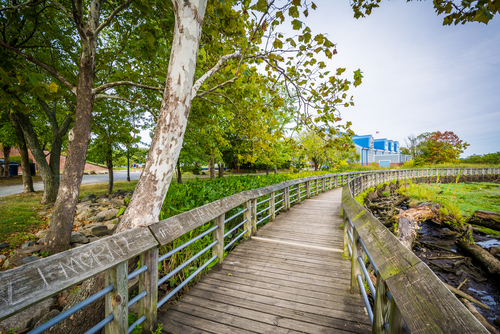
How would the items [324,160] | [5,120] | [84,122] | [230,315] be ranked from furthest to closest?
Answer: [324,160], [5,120], [84,122], [230,315]

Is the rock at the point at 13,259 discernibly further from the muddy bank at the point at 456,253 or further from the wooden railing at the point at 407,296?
the muddy bank at the point at 456,253

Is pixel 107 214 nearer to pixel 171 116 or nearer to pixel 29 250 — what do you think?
pixel 29 250

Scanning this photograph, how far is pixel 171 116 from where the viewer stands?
9.00 feet

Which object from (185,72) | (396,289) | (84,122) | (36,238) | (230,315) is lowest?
(36,238)

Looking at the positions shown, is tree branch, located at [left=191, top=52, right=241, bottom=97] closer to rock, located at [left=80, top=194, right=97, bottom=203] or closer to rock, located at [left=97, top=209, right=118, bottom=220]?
rock, located at [left=97, top=209, right=118, bottom=220]

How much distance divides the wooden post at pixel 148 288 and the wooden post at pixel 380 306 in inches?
84.6

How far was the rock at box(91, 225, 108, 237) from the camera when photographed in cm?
679

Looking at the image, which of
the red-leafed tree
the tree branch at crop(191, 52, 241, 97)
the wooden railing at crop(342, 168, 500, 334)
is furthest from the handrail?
the red-leafed tree

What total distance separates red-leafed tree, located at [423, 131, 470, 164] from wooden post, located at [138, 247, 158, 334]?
166ft

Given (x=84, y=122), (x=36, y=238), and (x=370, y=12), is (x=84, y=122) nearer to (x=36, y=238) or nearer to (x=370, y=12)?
(x=36, y=238)

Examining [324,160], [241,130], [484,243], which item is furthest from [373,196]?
[241,130]

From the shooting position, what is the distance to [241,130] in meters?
5.55

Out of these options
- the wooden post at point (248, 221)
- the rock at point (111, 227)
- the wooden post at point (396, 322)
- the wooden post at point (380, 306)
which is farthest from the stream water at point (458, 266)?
the rock at point (111, 227)

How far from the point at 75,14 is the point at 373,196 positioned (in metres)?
17.2
